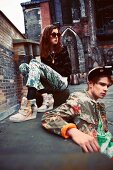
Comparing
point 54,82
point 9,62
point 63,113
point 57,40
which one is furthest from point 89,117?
point 9,62

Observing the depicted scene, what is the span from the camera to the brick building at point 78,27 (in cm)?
1554

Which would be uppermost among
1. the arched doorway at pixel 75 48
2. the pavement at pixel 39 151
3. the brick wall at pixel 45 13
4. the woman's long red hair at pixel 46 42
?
the brick wall at pixel 45 13

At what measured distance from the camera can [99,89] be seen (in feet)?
5.99

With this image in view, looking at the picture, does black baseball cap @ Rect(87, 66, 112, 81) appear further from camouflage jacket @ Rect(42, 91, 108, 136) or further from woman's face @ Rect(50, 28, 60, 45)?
woman's face @ Rect(50, 28, 60, 45)

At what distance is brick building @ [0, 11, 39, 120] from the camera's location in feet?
15.4

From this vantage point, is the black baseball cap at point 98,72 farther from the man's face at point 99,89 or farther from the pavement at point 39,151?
the pavement at point 39,151

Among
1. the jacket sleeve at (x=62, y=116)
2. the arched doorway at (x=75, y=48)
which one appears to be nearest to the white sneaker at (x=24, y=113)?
the jacket sleeve at (x=62, y=116)

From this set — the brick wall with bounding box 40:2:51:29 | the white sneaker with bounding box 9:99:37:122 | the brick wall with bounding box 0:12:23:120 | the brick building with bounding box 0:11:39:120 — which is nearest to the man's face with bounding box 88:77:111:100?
the white sneaker with bounding box 9:99:37:122

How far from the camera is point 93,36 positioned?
51.5ft

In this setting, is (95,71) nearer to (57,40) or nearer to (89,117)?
(89,117)

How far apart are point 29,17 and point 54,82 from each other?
1438cm

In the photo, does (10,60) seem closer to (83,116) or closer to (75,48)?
(83,116)

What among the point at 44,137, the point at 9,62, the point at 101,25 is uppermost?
the point at 101,25

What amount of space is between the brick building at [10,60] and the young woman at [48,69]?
1387 millimetres
